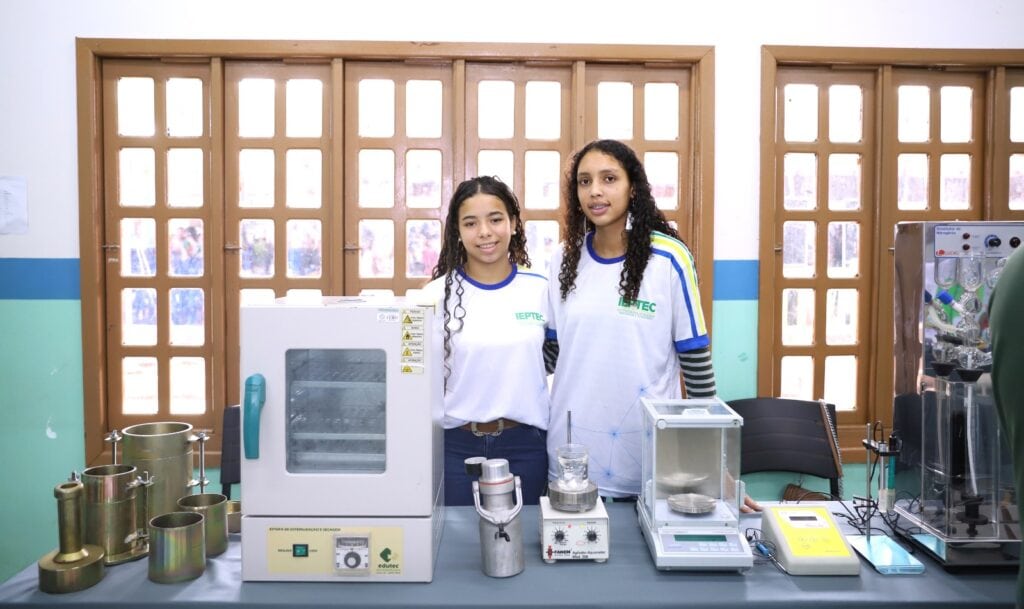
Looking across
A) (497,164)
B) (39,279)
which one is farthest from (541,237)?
(39,279)

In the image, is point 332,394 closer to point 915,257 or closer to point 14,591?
point 14,591

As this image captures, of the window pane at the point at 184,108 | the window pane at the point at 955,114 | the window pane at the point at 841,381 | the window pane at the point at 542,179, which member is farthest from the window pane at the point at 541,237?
the window pane at the point at 955,114

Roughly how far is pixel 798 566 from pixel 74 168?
10.5 ft

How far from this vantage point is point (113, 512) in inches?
55.6

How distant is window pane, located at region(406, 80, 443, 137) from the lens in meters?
3.14

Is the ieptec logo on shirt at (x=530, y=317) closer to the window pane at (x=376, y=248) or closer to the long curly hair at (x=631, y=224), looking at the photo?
the long curly hair at (x=631, y=224)

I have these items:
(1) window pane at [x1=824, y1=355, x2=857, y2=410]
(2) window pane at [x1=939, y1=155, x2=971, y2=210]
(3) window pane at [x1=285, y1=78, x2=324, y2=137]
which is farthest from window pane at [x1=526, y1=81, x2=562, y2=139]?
(2) window pane at [x1=939, y1=155, x2=971, y2=210]

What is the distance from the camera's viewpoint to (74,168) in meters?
3.04

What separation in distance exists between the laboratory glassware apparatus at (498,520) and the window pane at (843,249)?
2449 mm

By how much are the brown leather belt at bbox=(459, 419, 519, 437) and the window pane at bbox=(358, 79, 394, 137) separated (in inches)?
65.3

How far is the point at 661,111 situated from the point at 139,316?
8.46ft

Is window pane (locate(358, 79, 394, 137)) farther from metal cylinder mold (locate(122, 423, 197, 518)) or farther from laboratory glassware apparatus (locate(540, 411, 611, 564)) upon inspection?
laboratory glassware apparatus (locate(540, 411, 611, 564))

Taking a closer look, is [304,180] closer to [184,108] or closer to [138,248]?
[184,108]

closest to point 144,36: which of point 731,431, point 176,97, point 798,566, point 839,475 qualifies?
point 176,97
